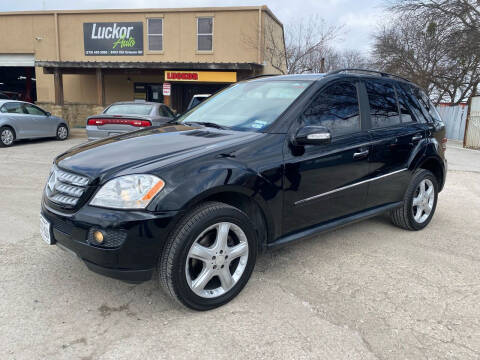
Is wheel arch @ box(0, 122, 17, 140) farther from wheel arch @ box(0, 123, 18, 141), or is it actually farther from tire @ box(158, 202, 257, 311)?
tire @ box(158, 202, 257, 311)

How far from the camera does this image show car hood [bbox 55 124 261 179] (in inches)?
98.7

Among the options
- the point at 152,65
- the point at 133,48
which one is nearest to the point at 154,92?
the point at 133,48

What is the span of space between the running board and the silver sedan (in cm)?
1103

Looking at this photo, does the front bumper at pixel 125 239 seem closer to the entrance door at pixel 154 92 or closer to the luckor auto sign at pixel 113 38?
the luckor auto sign at pixel 113 38

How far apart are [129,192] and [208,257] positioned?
69 cm

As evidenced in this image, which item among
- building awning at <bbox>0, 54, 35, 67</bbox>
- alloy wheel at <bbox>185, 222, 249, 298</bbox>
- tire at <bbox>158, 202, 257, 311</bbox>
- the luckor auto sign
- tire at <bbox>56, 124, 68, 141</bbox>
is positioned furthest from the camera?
building awning at <bbox>0, 54, 35, 67</bbox>

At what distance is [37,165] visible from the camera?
8.39 m

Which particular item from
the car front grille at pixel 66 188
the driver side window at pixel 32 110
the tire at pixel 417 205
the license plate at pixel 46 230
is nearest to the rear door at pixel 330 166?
the tire at pixel 417 205

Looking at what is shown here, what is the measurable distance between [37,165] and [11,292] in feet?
20.6

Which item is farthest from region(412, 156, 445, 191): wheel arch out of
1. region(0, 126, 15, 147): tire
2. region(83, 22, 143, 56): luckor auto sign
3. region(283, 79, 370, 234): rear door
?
region(83, 22, 143, 56): luckor auto sign

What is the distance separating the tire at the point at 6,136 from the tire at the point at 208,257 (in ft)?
35.9

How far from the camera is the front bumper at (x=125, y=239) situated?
2.30 meters

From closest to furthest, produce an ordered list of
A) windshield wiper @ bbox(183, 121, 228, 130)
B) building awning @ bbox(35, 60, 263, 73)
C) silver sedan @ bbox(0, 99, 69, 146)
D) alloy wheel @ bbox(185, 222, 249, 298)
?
alloy wheel @ bbox(185, 222, 249, 298) < windshield wiper @ bbox(183, 121, 228, 130) < silver sedan @ bbox(0, 99, 69, 146) < building awning @ bbox(35, 60, 263, 73)

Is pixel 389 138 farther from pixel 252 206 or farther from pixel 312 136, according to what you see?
pixel 252 206
